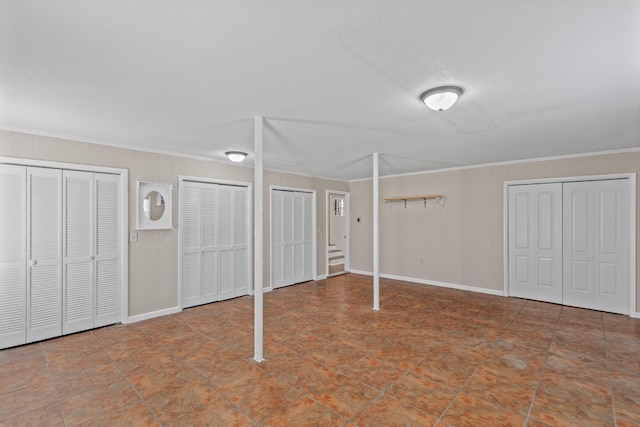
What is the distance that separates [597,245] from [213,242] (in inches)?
254

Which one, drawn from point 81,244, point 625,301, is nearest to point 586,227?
point 625,301

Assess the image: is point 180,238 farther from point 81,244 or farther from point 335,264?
point 335,264

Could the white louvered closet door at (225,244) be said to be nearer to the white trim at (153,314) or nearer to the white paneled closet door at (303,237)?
the white trim at (153,314)

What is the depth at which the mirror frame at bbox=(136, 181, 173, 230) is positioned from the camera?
4.32 metres

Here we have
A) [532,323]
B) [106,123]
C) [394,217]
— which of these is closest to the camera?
[106,123]

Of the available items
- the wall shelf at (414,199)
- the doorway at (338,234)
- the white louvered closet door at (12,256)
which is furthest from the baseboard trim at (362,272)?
the white louvered closet door at (12,256)

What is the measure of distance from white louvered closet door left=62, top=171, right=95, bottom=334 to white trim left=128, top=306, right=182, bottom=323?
1.62 ft

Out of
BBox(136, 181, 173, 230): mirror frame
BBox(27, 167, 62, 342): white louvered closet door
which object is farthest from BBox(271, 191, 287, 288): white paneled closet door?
BBox(27, 167, 62, 342): white louvered closet door

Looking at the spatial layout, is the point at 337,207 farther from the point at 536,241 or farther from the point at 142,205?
the point at 142,205

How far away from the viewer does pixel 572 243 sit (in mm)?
4949

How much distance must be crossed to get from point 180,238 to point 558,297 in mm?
6537

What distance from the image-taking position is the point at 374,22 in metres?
1.59

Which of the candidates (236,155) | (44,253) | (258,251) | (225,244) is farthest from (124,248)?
(258,251)

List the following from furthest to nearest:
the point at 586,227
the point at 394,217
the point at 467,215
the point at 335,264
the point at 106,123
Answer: the point at 335,264 < the point at 394,217 < the point at 467,215 < the point at 586,227 < the point at 106,123
